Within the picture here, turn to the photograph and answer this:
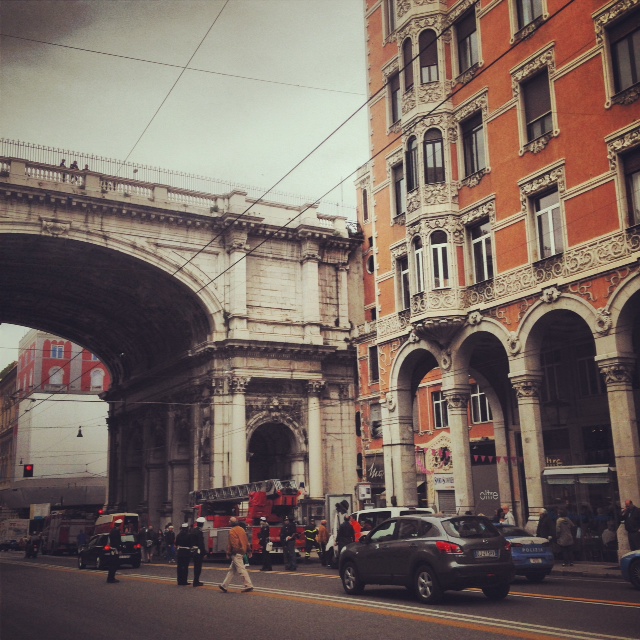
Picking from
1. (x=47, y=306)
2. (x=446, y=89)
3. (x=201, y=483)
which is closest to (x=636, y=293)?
(x=446, y=89)

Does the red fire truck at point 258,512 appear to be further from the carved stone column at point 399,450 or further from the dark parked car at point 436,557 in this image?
the dark parked car at point 436,557

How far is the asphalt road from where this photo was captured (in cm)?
1027

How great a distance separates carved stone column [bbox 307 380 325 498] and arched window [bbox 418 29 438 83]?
21202 millimetres

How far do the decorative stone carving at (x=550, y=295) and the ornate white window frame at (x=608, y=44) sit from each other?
545 cm

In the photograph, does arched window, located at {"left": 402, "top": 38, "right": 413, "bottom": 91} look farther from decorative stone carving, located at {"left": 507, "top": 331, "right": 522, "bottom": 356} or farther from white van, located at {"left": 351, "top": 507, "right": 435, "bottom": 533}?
white van, located at {"left": 351, "top": 507, "right": 435, "bottom": 533}

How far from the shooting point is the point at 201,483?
42.5 meters

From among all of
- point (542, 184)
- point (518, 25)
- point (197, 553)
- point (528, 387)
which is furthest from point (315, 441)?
point (197, 553)

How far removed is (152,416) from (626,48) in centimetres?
3757

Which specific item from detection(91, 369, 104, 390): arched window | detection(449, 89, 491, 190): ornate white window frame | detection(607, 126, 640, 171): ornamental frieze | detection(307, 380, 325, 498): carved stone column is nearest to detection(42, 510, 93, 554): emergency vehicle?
detection(307, 380, 325, 498): carved stone column

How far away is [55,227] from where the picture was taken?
127 ft

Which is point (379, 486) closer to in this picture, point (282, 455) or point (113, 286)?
point (282, 455)

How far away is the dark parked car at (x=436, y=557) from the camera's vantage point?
13.1m

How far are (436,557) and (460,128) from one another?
18990 millimetres

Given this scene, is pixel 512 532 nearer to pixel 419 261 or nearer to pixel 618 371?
pixel 618 371
